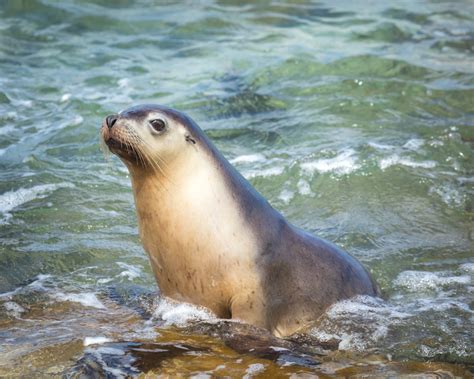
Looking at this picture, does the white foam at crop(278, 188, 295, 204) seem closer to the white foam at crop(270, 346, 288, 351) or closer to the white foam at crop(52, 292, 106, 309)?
the white foam at crop(52, 292, 106, 309)

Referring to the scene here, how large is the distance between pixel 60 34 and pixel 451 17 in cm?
582

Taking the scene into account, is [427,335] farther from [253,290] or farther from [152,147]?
[152,147]

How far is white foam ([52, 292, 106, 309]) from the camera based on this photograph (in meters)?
4.97

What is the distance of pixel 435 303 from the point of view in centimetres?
514

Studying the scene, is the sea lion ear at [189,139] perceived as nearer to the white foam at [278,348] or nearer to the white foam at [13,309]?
the white foam at [278,348]

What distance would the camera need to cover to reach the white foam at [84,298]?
497 centimetres

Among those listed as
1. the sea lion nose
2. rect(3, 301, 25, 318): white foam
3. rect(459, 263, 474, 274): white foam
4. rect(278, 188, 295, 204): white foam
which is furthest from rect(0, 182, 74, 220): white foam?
rect(459, 263, 474, 274): white foam

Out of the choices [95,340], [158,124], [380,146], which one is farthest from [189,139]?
[380,146]

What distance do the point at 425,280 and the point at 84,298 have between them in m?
2.13

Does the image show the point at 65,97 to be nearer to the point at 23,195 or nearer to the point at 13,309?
the point at 23,195

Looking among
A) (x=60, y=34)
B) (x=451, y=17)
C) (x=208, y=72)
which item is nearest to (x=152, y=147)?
(x=208, y=72)

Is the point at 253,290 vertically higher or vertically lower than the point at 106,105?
lower

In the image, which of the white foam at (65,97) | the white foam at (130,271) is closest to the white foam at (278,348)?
the white foam at (130,271)

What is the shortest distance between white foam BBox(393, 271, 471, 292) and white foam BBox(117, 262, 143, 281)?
1.64 metres
